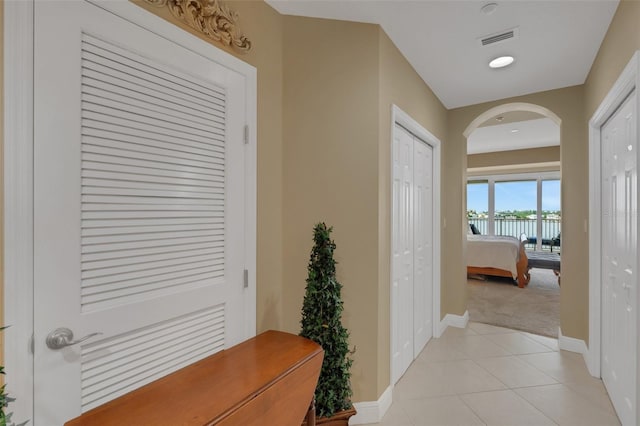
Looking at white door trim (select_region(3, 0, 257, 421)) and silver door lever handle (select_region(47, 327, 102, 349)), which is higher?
white door trim (select_region(3, 0, 257, 421))

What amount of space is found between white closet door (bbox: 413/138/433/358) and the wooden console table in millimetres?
1659

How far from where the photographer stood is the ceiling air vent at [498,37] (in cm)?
208

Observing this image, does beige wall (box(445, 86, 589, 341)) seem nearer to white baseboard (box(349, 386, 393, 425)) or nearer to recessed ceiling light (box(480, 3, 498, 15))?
recessed ceiling light (box(480, 3, 498, 15))

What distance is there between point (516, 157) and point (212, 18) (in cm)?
740

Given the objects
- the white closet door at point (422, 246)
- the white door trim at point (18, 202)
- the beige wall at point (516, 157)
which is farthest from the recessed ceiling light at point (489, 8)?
the beige wall at point (516, 157)

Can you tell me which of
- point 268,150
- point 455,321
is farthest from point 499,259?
point 268,150

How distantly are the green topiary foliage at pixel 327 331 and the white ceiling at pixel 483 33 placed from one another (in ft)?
4.79

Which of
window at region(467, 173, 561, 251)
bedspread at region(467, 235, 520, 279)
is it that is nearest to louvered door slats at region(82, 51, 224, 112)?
bedspread at region(467, 235, 520, 279)

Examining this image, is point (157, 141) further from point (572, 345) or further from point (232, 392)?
point (572, 345)

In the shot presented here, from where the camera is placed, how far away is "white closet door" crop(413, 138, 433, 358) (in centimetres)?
279

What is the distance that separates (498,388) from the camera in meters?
2.30

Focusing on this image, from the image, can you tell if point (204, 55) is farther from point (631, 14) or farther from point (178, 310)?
point (631, 14)

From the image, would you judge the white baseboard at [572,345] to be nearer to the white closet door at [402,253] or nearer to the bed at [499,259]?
the white closet door at [402,253]

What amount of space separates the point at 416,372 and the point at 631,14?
2751 millimetres
